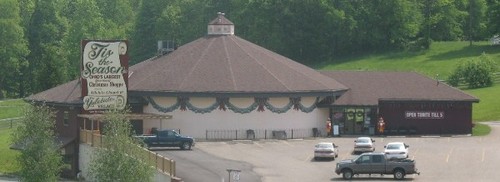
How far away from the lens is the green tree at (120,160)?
60.3 meters

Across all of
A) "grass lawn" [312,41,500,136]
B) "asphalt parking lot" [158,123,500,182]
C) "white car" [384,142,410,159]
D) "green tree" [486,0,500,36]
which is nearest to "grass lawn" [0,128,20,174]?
"asphalt parking lot" [158,123,500,182]

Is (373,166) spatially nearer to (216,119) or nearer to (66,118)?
(216,119)

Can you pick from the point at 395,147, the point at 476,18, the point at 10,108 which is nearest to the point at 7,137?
the point at 10,108

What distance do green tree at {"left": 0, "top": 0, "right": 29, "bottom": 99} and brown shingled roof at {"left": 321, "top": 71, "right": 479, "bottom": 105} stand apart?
55108 millimetres

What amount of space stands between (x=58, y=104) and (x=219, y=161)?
19.3 metres

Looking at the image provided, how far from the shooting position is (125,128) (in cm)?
6241

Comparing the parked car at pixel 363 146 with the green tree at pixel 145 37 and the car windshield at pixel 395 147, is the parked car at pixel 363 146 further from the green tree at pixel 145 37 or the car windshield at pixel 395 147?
the green tree at pixel 145 37

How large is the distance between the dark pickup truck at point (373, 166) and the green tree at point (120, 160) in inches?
594

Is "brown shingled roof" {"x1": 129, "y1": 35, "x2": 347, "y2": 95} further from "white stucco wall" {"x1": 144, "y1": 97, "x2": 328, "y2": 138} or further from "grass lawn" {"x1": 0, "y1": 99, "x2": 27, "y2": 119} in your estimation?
"grass lawn" {"x1": 0, "y1": 99, "x2": 27, "y2": 119}

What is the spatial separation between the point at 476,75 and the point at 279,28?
3794 cm

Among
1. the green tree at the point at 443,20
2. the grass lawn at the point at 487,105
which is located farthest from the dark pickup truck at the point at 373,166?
the green tree at the point at 443,20

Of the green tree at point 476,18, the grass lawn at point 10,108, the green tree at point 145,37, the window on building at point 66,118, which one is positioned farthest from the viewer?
the green tree at point 145,37

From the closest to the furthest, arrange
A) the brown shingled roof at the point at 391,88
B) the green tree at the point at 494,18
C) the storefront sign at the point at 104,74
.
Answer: the storefront sign at the point at 104,74 < the brown shingled roof at the point at 391,88 < the green tree at the point at 494,18

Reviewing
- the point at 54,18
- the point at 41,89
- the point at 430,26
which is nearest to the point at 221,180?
the point at 41,89
